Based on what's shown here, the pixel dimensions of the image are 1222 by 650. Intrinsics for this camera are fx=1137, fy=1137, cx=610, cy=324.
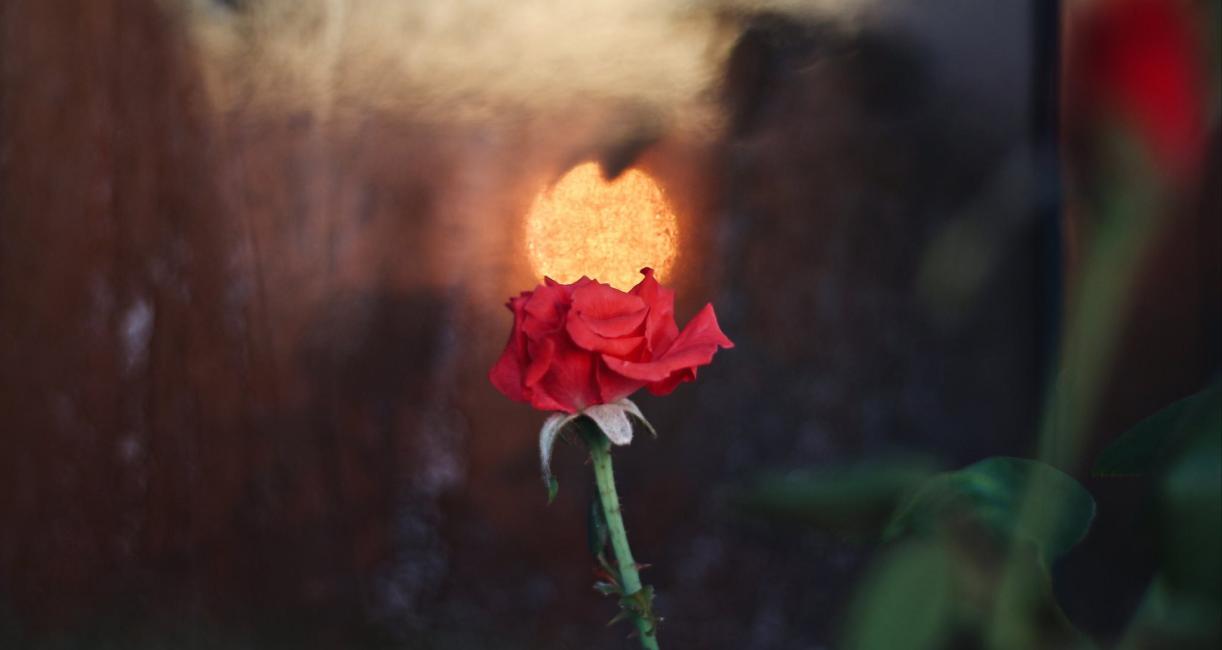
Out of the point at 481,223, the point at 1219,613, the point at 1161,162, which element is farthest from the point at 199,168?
the point at 1219,613

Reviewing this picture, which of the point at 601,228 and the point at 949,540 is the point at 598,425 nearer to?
the point at 949,540

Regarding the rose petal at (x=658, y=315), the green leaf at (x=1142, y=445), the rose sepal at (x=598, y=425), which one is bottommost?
the green leaf at (x=1142, y=445)

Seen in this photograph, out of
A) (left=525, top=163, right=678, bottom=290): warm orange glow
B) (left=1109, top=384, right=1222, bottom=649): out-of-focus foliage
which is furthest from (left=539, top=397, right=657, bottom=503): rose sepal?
(left=525, top=163, right=678, bottom=290): warm orange glow

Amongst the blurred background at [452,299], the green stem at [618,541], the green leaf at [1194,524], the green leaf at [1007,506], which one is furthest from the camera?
the blurred background at [452,299]

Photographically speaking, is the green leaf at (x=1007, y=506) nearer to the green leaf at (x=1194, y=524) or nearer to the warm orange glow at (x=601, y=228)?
the green leaf at (x=1194, y=524)

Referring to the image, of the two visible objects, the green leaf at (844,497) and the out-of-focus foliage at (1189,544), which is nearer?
the out-of-focus foliage at (1189,544)

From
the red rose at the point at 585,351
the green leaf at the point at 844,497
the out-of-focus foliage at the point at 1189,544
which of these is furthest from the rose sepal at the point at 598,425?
the out-of-focus foliage at the point at 1189,544
